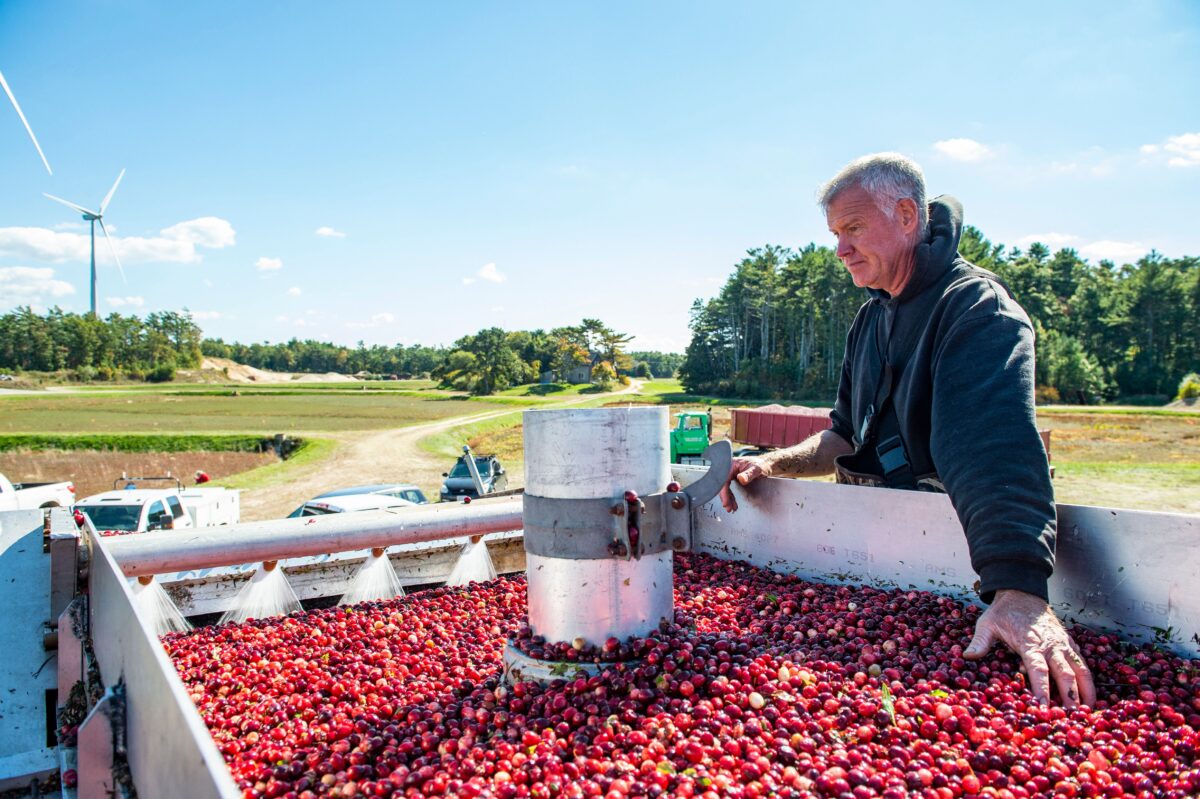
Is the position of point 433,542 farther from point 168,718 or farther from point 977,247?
point 977,247

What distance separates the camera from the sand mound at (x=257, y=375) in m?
143

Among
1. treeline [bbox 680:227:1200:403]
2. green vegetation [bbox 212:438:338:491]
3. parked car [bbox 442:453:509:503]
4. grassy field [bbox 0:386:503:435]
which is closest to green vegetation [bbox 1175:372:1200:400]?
treeline [bbox 680:227:1200:403]

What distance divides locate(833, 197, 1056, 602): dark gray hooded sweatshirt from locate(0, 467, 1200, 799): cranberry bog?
0.29 metres

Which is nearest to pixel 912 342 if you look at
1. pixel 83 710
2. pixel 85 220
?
pixel 83 710

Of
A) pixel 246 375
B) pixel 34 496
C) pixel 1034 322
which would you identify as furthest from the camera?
pixel 246 375

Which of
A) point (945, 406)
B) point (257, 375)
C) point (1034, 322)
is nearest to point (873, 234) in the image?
point (945, 406)

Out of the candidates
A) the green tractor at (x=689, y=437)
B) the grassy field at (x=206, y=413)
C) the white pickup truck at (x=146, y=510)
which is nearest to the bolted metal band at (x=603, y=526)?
the white pickup truck at (x=146, y=510)

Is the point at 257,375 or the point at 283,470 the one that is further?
the point at 257,375

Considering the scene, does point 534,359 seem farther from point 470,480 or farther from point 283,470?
point 470,480

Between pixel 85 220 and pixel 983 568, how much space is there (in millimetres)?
64784

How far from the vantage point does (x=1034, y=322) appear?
227ft

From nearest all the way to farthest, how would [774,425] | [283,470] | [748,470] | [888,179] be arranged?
[888,179] → [748,470] → [774,425] → [283,470]

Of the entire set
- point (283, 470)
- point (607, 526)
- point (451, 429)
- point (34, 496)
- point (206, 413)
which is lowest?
point (283, 470)

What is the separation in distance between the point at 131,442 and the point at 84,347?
313ft
